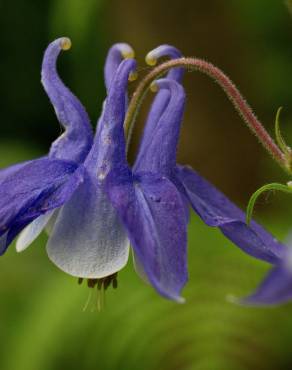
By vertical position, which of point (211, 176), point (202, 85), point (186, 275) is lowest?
point (211, 176)

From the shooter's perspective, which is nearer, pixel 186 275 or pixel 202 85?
pixel 186 275

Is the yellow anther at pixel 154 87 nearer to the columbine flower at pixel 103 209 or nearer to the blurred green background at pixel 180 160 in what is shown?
the columbine flower at pixel 103 209

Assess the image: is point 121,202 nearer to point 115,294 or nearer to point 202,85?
point 115,294

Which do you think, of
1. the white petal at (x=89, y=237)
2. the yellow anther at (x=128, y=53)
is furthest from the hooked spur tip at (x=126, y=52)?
the white petal at (x=89, y=237)

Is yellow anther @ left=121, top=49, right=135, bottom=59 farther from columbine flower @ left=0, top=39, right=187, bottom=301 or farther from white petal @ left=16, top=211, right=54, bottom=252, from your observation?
white petal @ left=16, top=211, right=54, bottom=252

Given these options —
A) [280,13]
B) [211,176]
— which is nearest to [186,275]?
[280,13]

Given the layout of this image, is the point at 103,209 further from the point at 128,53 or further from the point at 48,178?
the point at 128,53
